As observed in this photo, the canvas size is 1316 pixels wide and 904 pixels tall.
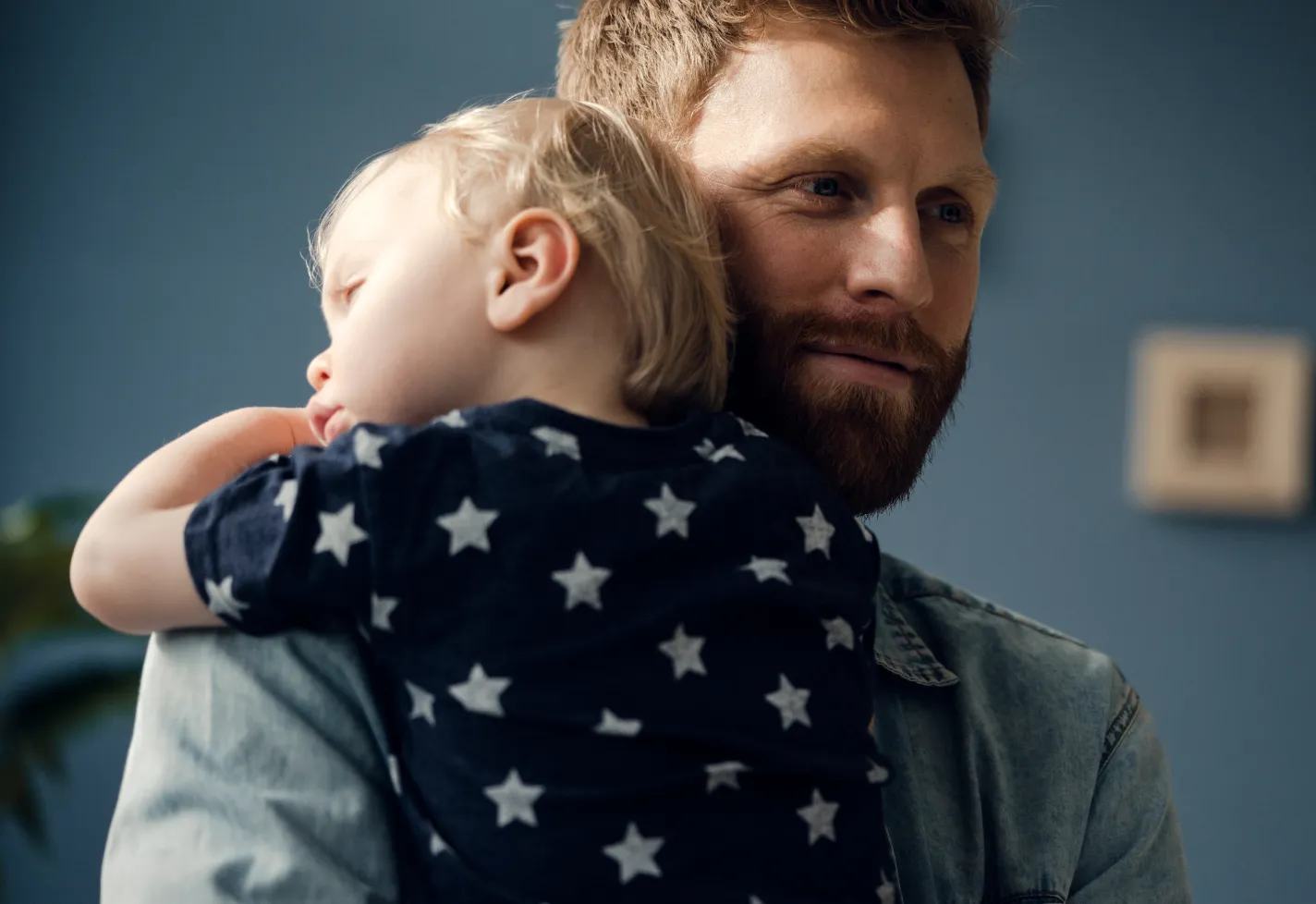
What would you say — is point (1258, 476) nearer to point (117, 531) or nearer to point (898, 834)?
point (898, 834)

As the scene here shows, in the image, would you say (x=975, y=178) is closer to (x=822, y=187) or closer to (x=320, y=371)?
(x=822, y=187)

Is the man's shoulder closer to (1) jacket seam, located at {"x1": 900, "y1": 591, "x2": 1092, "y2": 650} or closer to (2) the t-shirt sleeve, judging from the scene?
(1) jacket seam, located at {"x1": 900, "y1": 591, "x2": 1092, "y2": 650}

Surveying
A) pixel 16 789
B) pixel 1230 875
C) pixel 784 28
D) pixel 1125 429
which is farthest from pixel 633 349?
pixel 1230 875

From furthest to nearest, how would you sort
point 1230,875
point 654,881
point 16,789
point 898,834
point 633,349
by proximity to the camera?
point 1230,875
point 16,789
point 898,834
point 633,349
point 654,881

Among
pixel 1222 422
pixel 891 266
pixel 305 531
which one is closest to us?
pixel 305 531

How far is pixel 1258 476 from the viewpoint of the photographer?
2.35 meters

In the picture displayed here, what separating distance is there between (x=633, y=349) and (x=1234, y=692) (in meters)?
1.89

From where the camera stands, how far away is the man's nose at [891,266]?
1.02 meters

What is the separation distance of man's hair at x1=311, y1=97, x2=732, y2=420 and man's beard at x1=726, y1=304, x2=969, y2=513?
0.55 feet

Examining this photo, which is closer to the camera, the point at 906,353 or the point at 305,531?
the point at 305,531

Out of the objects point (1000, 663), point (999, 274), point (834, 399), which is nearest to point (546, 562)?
point (834, 399)

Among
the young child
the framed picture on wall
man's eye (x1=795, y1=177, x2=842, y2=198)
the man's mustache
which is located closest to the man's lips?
the man's mustache

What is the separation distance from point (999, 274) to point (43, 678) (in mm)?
1666

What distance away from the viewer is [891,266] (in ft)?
3.35
